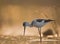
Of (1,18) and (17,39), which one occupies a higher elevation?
(1,18)

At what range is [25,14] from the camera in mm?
1286

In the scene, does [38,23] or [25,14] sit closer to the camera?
[38,23]

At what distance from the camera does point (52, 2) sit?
4.30 feet

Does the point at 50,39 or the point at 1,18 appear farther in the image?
the point at 1,18

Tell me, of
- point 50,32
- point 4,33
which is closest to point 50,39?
point 50,32

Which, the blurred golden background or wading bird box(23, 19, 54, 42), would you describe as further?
the blurred golden background

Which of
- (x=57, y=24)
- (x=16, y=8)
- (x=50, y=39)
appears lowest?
(x=50, y=39)

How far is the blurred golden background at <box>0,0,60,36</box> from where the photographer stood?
125cm

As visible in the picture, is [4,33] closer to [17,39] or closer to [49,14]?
[17,39]

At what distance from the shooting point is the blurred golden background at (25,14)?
1.25 metres

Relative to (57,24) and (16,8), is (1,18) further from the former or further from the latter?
(57,24)

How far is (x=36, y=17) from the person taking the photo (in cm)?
128

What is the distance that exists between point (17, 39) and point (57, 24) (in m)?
0.33

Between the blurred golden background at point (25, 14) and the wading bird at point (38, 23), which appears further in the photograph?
the blurred golden background at point (25, 14)
